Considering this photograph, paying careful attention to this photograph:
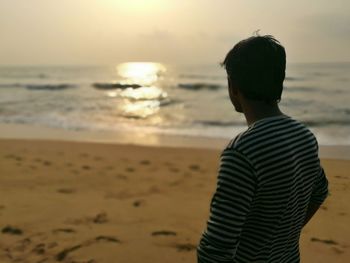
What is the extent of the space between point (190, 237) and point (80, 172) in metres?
3.06

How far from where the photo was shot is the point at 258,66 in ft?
4.57

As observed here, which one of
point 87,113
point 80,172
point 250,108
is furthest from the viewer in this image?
point 87,113

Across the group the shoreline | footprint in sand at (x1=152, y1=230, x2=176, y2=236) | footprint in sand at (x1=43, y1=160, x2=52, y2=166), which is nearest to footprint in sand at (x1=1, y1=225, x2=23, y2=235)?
footprint in sand at (x1=152, y1=230, x2=176, y2=236)

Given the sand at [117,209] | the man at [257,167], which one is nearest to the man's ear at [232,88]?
the man at [257,167]

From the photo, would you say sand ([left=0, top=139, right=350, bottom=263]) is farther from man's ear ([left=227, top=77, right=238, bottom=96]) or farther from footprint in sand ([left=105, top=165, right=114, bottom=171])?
man's ear ([left=227, top=77, right=238, bottom=96])

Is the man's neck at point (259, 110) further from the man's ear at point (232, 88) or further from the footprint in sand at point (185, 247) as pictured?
the footprint in sand at point (185, 247)

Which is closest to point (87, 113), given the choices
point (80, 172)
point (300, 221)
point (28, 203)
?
point (80, 172)

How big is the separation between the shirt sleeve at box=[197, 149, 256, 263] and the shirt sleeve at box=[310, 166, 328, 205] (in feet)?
1.43

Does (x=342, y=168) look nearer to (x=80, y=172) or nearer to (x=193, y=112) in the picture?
(x=80, y=172)

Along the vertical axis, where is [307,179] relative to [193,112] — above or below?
above

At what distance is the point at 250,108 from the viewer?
1.47m

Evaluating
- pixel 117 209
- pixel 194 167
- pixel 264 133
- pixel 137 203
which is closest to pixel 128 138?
pixel 194 167

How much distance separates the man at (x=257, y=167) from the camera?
135 centimetres

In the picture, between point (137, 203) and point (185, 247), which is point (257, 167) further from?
point (137, 203)
